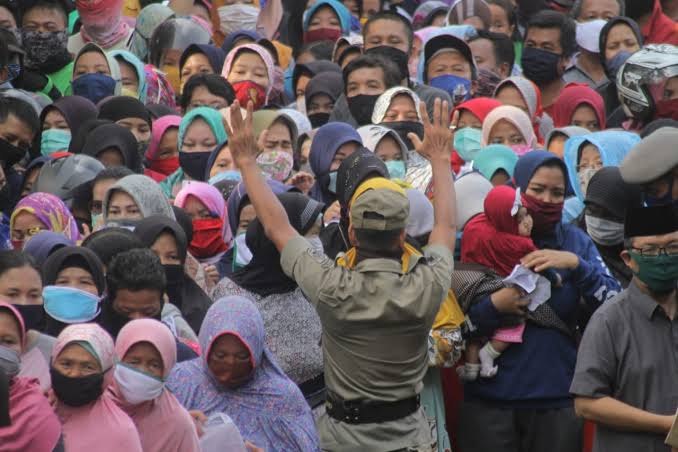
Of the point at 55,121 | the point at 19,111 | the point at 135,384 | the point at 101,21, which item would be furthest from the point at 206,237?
the point at 101,21

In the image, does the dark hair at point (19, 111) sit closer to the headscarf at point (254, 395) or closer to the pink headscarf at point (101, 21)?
the pink headscarf at point (101, 21)

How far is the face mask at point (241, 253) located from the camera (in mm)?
9055

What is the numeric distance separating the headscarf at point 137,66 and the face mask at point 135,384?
5.69m

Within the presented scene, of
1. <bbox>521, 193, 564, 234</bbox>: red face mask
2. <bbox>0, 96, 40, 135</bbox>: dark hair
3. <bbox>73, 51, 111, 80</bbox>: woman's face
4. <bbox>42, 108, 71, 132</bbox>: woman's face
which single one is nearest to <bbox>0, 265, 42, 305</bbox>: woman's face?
<bbox>521, 193, 564, 234</bbox>: red face mask

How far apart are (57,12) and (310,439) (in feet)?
18.2

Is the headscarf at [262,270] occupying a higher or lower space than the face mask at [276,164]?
higher

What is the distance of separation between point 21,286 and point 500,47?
21.8ft

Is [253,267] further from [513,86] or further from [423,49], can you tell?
[423,49]

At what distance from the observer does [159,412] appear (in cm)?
693

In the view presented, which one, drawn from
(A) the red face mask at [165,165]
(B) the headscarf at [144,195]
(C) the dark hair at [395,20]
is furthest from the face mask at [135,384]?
(C) the dark hair at [395,20]

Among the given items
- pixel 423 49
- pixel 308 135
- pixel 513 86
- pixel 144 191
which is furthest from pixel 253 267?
pixel 423 49

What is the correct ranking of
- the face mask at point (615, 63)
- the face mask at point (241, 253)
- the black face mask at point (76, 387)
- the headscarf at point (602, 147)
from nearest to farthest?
the black face mask at point (76, 387) → the face mask at point (241, 253) → the headscarf at point (602, 147) → the face mask at point (615, 63)

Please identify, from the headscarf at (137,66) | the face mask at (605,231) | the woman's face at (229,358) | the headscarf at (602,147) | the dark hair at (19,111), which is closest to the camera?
the woman's face at (229,358)

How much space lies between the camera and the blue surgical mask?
988 cm
